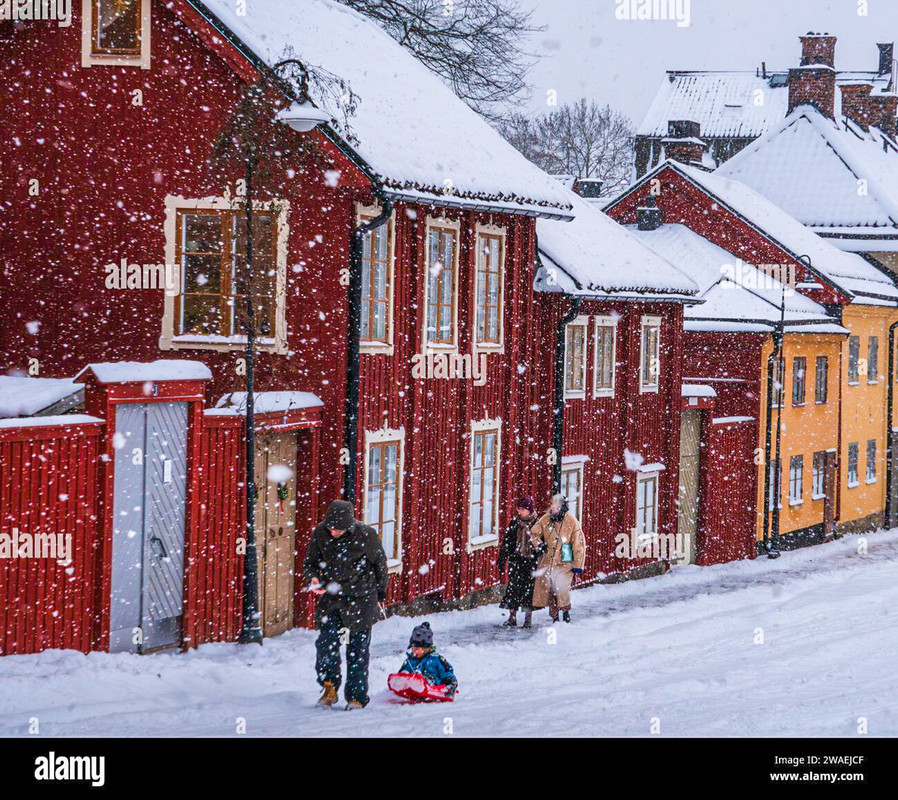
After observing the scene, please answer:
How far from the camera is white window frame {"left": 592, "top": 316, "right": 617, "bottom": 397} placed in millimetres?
23078

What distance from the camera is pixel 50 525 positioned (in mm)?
12023

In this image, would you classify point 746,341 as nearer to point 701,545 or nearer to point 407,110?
point 701,545

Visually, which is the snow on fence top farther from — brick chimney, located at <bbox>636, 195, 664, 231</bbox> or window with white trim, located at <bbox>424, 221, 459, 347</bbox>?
window with white trim, located at <bbox>424, 221, 459, 347</bbox>

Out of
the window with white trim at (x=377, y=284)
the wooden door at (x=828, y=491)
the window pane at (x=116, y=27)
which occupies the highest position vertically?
the window pane at (x=116, y=27)

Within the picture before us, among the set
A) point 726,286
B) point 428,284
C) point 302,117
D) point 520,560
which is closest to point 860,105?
point 726,286

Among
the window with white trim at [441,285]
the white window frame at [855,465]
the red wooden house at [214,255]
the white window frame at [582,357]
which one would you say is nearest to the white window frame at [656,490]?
the white window frame at [582,357]

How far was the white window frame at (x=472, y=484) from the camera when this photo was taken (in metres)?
19.0

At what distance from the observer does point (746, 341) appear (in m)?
30.1

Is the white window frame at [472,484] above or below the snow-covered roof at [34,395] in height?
below

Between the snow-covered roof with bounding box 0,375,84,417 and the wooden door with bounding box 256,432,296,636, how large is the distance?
217 cm

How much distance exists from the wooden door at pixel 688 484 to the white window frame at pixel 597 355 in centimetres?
373

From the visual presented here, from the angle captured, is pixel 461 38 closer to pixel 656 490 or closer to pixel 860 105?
pixel 656 490

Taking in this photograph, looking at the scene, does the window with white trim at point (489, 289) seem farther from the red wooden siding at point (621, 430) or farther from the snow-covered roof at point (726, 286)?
the snow-covered roof at point (726, 286)
